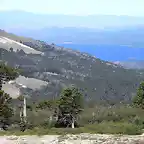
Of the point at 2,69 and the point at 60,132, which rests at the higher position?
the point at 2,69

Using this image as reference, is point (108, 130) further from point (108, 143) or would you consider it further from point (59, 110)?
point (59, 110)

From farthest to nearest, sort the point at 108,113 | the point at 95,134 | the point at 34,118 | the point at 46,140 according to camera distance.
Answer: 1. the point at 108,113
2. the point at 34,118
3. the point at 95,134
4. the point at 46,140

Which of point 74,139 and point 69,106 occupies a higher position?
point 69,106

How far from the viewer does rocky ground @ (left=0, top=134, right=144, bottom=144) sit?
2770cm

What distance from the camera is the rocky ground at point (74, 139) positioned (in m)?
27.7

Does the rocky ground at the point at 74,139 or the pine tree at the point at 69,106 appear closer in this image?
the rocky ground at the point at 74,139

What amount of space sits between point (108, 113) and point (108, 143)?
79517mm

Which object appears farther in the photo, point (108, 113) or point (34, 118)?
point (108, 113)

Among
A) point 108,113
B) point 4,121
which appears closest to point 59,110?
point 4,121

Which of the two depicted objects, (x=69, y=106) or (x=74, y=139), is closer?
(x=74, y=139)

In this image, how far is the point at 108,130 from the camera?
32.6m

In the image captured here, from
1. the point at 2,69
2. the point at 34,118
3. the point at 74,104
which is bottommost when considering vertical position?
the point at 34,118

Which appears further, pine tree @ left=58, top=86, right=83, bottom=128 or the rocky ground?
pine tree @ left=58, top=86, right=83, bottom=128

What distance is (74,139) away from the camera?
28891 mm
